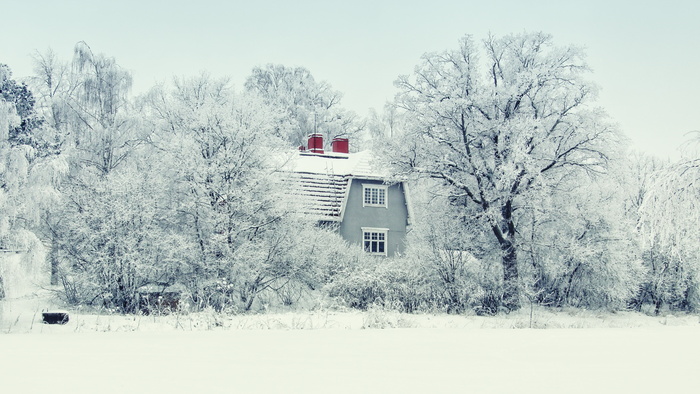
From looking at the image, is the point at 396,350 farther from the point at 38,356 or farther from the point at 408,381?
the point at 38,356

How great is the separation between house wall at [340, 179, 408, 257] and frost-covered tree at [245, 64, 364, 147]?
593 inches

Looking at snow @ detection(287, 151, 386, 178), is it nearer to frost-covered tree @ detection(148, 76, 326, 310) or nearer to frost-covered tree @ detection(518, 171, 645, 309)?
frost-covered tree @ detection(148, 76, 326, 310)

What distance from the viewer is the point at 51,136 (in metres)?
23.3

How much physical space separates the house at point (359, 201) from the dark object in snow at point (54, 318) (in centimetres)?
1541

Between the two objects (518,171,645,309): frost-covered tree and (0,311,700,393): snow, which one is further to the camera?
(518,171,645,309): frost-covered tree

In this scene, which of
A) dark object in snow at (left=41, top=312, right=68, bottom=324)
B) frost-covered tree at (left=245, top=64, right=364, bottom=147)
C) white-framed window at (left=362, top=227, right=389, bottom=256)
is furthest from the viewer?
frost-covered tree at (left=245, top=64, right=364, bottom=147)

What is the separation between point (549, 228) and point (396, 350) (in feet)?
54.6

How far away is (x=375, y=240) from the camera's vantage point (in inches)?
1369

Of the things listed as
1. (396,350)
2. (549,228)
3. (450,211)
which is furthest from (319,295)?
(396,350)

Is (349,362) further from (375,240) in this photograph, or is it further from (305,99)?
(305,99)

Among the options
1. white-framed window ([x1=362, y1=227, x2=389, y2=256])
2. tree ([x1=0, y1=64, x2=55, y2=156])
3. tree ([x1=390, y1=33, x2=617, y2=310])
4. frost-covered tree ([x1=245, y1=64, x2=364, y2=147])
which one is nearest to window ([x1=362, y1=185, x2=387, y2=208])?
white-framed window ([x1=362, y1=227, x2=389, y2=256])

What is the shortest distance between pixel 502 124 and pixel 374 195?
11570 millimetres

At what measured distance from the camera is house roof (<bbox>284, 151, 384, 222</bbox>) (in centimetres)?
3309

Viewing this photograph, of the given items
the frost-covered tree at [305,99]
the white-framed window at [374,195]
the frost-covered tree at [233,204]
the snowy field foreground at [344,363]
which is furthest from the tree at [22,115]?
the frost-covered tree at [305,99]
